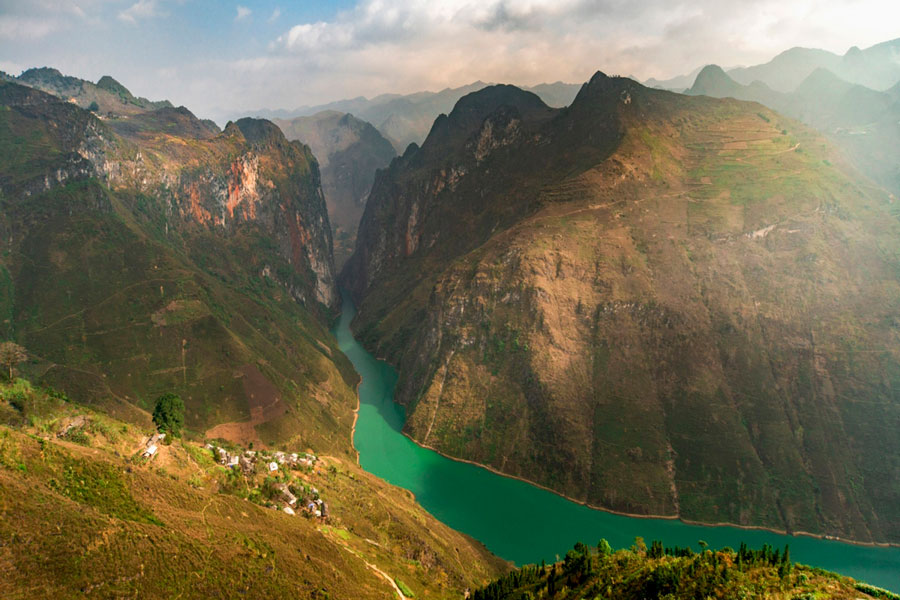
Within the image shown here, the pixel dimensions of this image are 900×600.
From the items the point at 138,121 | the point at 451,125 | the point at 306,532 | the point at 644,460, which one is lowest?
the point at 644,460

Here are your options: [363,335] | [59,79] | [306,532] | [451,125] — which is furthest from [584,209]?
[59,79]

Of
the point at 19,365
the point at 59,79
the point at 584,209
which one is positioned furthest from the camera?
the point at 59,79

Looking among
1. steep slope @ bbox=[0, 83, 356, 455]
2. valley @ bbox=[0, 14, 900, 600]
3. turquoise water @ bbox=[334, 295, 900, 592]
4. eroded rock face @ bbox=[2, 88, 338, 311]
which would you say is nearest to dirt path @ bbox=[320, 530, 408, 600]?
valley @ bbox=[0, 14, 900, 600]

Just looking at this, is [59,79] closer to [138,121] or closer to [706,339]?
[138,121]

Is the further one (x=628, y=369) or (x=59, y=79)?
(x=59, y=79)

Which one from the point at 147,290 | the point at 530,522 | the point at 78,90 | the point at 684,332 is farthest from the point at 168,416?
the point at 78,90

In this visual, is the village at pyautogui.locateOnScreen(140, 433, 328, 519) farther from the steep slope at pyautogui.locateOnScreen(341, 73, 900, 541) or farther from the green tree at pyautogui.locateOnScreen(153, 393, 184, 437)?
the steep slope at pyautogui.locateOnScreen(341, 73, 900, 541)

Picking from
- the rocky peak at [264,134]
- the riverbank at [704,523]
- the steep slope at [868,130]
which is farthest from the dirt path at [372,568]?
the steep slope at [868,130]
